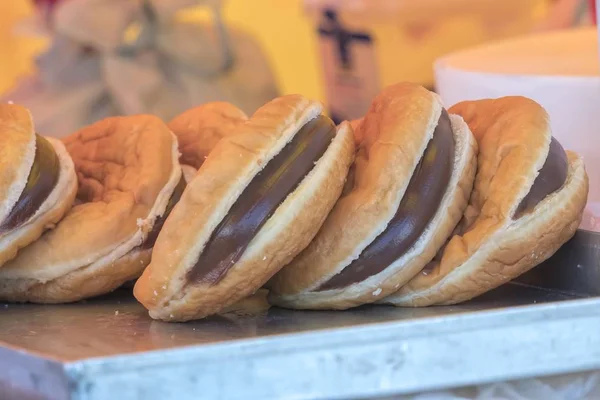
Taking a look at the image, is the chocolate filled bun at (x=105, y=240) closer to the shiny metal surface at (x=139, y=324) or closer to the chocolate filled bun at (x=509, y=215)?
the shiny metal surface at (x=139, y=324)

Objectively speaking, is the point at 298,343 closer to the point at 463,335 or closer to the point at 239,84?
the point at 463,335

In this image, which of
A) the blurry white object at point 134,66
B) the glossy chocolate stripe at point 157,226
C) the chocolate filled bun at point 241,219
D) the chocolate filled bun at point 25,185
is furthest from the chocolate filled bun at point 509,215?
the blurry white object at point 134,66

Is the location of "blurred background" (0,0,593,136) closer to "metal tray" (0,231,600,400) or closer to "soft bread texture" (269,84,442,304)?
Answer: "soft bread texture" (269,84,442,304)

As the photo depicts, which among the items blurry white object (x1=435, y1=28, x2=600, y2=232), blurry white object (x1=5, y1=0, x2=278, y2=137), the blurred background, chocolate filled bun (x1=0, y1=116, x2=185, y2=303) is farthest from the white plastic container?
chocolate filled bun (x1=0, y1=116, x2=185, y2=303)

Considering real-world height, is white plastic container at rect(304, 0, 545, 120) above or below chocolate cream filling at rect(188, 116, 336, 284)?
below

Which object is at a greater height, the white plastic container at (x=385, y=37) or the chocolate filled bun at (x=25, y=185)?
the chocolate filled bun at (x=25, y=185)

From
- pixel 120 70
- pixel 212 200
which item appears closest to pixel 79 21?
pixel 120 70
